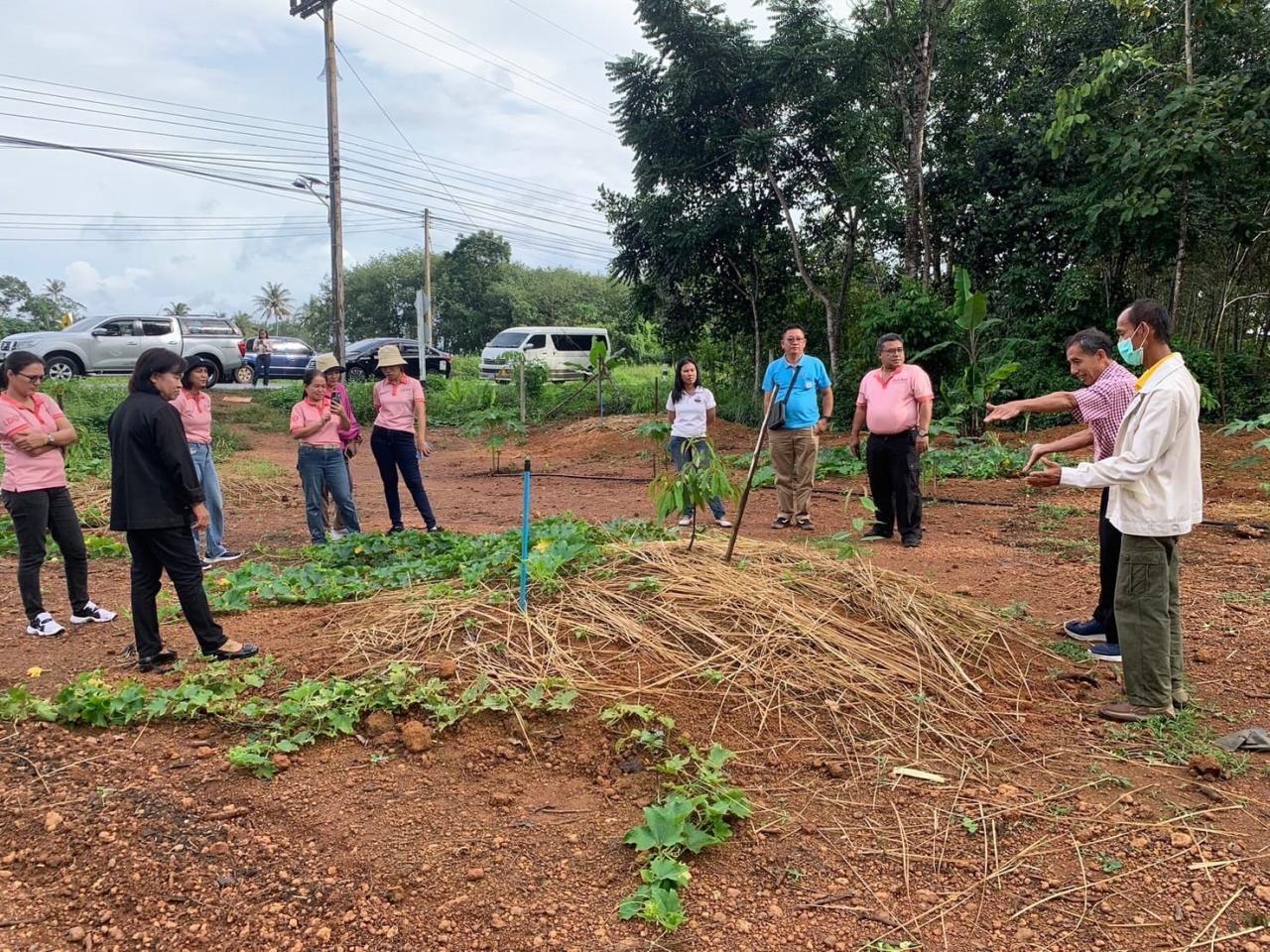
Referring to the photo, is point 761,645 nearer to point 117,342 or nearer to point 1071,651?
point 1071,651

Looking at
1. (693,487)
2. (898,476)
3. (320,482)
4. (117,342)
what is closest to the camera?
(693,487)

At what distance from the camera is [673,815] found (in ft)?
8.18

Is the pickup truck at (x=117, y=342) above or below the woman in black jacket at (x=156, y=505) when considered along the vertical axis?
above

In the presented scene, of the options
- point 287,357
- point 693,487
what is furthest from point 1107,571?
point 287,357

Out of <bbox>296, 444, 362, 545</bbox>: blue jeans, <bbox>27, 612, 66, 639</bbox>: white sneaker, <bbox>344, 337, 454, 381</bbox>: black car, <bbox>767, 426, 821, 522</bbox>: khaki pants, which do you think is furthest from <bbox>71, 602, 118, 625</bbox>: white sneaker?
<bbox>344, 337, 454, 381</bbox>: black car

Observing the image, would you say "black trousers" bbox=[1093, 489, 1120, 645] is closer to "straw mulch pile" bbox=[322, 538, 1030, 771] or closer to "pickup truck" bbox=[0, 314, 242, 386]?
"straw mulch pile" bbox=[322, 538, 1030, 771]

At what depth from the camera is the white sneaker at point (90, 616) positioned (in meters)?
4.71

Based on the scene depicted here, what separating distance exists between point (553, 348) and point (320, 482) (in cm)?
1523

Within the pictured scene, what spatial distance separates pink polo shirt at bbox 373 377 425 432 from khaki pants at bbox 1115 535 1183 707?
15.7 feet

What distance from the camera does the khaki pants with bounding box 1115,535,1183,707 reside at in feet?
10.7

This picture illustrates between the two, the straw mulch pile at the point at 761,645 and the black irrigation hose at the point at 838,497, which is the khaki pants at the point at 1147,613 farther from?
the black irrigation hose at the point at 838,497

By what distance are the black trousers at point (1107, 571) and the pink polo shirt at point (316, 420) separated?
4821 millimetres

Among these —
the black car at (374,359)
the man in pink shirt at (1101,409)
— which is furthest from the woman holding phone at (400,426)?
the black car at (374,359)

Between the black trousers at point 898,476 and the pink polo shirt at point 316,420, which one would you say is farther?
the pink polo shirt at point 316,420
